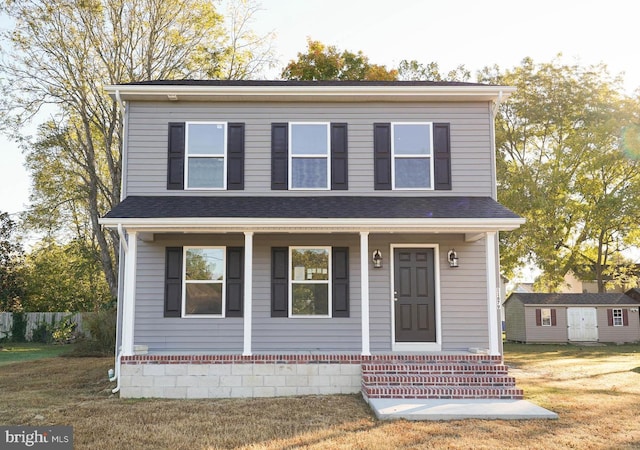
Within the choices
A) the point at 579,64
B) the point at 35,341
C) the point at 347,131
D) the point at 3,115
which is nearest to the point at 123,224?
the point at 347,131

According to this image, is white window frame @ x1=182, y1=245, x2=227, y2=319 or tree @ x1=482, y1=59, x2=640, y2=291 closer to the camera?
white window frame @ x1=182, y1=245, x2=227, y2=319

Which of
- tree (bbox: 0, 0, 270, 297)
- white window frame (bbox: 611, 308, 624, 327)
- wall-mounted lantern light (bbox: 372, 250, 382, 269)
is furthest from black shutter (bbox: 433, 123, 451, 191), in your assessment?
white window frame (bbox: 611, 308, 624, 327)

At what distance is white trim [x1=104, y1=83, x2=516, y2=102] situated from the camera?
35.9 ft

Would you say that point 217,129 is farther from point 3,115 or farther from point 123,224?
point 3,115

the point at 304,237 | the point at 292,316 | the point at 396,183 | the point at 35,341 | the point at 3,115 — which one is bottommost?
the point at 35,341

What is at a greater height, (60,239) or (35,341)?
(60,239)

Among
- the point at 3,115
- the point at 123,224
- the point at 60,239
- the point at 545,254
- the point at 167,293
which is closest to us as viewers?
the point at 123,224

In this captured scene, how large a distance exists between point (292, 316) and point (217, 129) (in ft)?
13.2

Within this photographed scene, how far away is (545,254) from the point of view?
2398 cm

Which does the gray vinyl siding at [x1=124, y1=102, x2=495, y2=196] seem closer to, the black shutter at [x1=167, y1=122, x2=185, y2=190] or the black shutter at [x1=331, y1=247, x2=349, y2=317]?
the black shutter at [x1=167, y1=122, x2=185, y2=190]

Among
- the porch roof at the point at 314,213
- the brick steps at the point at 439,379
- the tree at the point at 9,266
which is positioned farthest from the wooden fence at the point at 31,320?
the brick steps at the point at 439,379

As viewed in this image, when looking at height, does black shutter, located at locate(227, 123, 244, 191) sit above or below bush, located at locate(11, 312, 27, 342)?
above

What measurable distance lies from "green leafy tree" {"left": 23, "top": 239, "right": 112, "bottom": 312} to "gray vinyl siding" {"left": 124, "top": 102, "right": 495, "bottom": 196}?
643 inches

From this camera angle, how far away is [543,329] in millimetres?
22531
